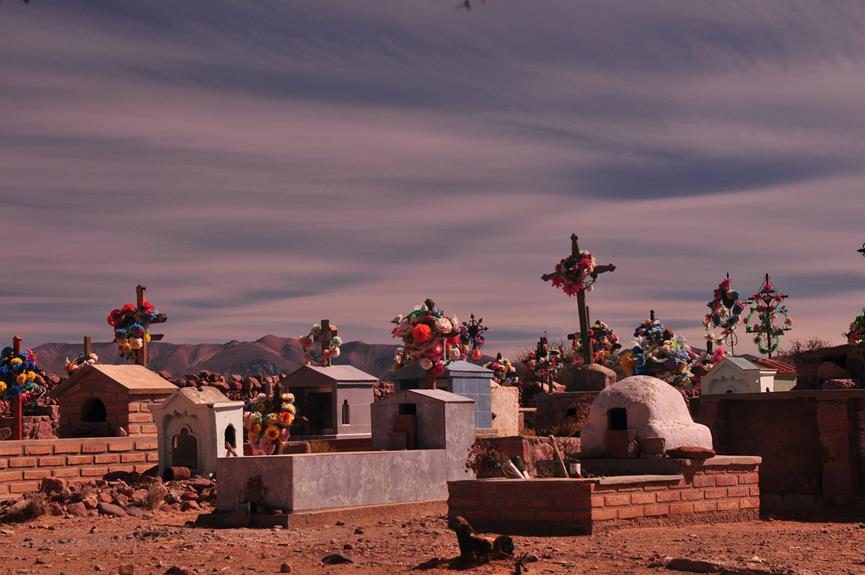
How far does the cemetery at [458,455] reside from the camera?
1530 cm

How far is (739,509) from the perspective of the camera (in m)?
17.2

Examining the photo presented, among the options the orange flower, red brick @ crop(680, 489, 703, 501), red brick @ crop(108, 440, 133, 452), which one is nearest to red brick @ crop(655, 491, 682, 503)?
red brick @ crop(680, 489, 703, 501)

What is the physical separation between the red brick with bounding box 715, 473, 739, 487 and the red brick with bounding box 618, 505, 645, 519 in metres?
2.08

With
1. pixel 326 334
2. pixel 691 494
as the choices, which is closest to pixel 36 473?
pixel 691 494

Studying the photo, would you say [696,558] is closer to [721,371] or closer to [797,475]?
[797,475]

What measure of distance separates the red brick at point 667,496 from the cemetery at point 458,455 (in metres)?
0.03

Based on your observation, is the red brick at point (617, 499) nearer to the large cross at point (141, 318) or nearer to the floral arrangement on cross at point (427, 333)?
the floral arrangement on cross at point (427, 333)

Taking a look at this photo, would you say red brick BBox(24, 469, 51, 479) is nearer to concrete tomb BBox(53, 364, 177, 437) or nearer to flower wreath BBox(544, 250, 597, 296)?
concrete tomb BBox(53, 364, 177, 437)

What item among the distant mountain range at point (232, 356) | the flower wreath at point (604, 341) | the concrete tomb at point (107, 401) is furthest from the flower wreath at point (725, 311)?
the distant mountain range at point (232, 356)

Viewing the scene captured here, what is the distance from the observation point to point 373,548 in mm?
13016

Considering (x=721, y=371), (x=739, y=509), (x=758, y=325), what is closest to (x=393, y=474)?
(x=739, y=509)

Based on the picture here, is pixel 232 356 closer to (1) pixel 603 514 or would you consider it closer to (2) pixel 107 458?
(2) pixel 107 458

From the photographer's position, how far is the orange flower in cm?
2270

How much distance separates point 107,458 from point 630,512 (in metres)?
9.61
